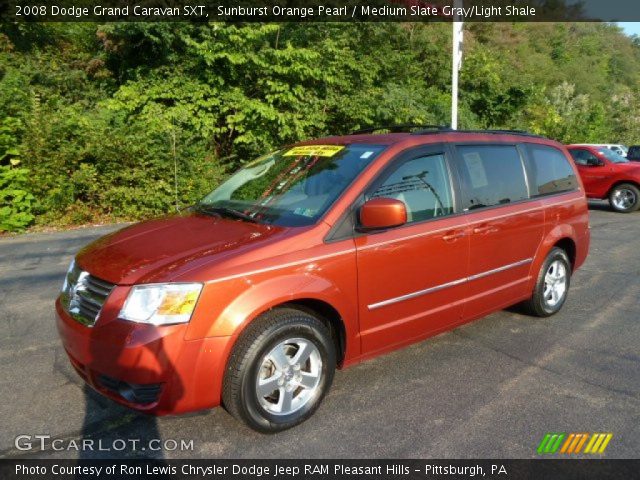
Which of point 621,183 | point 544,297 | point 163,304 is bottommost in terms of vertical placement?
point 544,297

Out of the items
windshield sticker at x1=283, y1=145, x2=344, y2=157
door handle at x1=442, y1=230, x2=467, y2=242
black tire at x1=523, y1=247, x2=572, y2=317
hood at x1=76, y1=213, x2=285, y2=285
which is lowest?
black tire at x1=523, y1=247, x2=572, y2=317

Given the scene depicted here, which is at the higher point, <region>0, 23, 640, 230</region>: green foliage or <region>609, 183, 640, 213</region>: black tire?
<region>0, 23, 640, 230</region>: green foliage

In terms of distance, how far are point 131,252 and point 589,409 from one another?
9.92 ft

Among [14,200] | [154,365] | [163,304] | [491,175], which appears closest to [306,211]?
[163,304]

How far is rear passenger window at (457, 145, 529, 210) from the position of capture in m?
4.07

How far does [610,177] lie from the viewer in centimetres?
1331

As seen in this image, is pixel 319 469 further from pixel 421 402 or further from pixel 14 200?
pixel 14 200

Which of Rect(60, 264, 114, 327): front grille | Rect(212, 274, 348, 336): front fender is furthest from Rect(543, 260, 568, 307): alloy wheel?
Rect(60, 264, 114, 327): front grille

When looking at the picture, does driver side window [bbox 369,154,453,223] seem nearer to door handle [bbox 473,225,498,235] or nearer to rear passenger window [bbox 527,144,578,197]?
door handle [bbox 473,225,498,235]

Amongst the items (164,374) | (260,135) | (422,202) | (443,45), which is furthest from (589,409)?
(443,45)

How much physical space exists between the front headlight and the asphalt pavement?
787 millimetres

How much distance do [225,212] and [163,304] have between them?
1.10 meters

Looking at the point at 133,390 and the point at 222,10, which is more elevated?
the point at 222,10

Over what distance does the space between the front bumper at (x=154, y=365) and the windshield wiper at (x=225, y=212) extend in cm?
97
